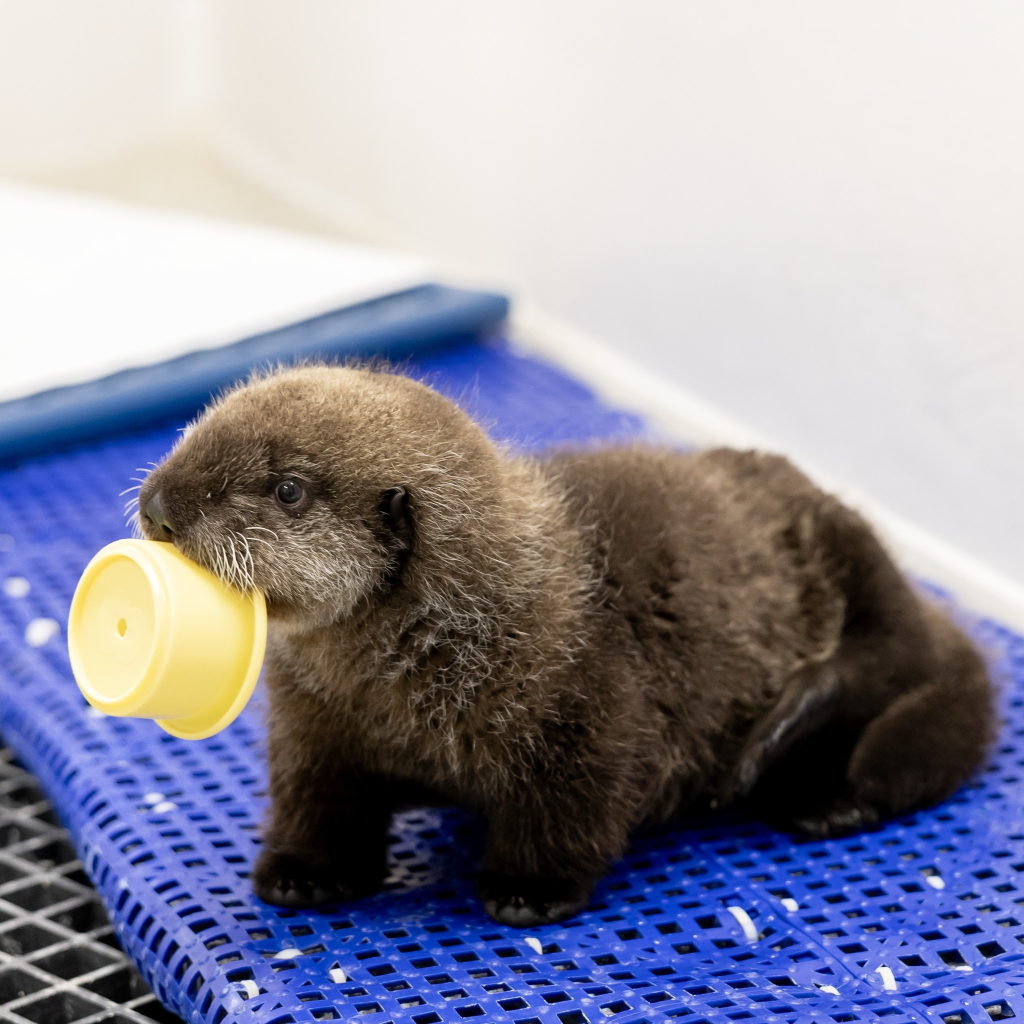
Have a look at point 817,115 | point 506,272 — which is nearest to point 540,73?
point 506,272

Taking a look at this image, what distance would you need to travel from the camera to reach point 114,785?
2082mm

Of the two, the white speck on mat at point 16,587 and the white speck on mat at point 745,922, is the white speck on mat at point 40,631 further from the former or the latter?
the white speck on mat at point 745,922

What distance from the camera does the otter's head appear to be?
151 cm

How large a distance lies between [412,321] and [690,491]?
175 centimetres

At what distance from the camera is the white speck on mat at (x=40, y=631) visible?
246 cm

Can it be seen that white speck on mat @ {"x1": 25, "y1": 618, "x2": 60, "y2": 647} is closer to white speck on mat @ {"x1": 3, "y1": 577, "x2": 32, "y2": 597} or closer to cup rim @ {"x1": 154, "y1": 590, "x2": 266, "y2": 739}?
white speck on mat @ {"x1": 3, "y1": 577, "x2": 32, "y2": 597}

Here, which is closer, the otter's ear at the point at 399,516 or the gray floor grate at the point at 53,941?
the otter's ear at the point at 399,516

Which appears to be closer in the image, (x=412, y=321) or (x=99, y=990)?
(x=99, y=990)

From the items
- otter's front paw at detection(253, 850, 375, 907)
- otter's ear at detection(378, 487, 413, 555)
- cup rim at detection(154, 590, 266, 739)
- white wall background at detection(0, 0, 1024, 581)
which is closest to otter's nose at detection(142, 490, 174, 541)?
cup rim at detection(154, 590, 266, 739)

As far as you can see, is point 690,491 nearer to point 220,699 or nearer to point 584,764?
point 584,764

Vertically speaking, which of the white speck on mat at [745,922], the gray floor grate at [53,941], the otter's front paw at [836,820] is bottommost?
the gray floor grate at [53,941]

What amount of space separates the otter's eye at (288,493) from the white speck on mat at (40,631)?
3.71ft

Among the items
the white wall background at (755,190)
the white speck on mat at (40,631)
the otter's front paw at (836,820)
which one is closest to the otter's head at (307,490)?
the otter's front paw at (836,820)

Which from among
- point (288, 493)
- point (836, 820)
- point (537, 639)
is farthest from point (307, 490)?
point (836, 820)
